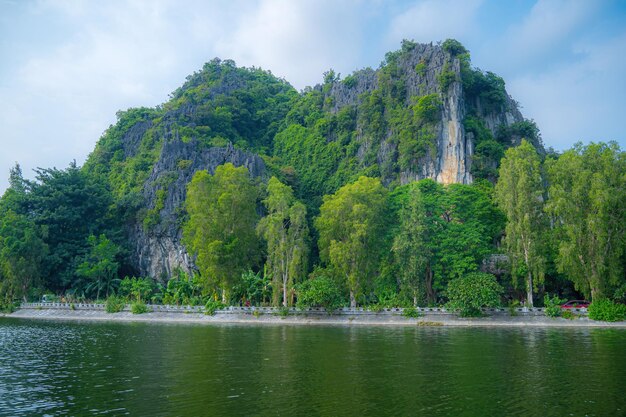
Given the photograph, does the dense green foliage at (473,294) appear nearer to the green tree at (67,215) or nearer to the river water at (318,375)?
the river water at (318,375)

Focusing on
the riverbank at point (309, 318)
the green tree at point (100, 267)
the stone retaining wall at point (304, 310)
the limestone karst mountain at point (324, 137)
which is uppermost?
the limestone karst mountain at point (324, 137)

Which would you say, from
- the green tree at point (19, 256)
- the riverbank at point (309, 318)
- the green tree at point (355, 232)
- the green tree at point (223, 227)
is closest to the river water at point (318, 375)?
the riverbank at point (309, 318)

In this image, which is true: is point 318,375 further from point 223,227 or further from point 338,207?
point 223,227

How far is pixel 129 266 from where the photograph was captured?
2874 inches

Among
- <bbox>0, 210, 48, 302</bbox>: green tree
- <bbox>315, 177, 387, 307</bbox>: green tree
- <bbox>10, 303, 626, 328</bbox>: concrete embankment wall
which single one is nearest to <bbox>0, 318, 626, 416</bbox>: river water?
<bbox>10, 303, 626, 328</bbox>: concrete embankment wall

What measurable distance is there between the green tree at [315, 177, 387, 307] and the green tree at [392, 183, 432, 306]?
9.03 feet

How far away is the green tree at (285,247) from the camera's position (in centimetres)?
5150

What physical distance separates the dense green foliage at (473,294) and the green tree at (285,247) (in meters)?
14.8

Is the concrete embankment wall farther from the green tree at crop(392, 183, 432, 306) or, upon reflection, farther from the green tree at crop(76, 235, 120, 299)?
the green tree at crop(76, 235, 120, 299)

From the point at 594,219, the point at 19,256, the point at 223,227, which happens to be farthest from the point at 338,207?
the point at 19,256

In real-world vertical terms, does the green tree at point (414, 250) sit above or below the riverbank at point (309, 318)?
above

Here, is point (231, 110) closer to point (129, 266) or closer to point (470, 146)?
point (129, 266)

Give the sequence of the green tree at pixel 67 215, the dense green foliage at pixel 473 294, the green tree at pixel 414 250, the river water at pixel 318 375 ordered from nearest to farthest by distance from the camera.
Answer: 1. the river water at pixel 318 375
2. the dense green foliage at pixel 473 294
3. the green tree at pixel 414 250
4. the green tree at pixel 67 215

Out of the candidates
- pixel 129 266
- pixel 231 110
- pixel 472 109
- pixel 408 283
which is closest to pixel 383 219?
pixel 408 283
